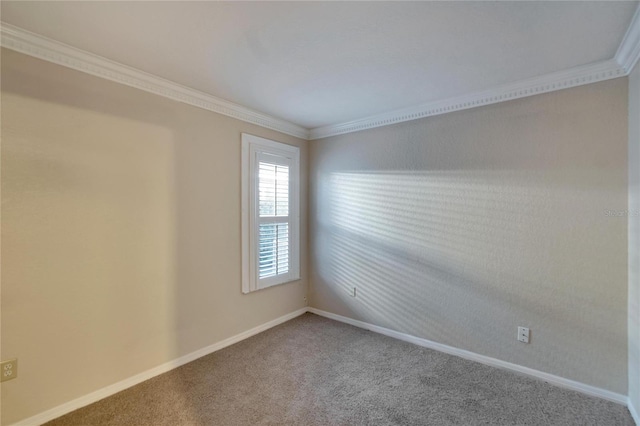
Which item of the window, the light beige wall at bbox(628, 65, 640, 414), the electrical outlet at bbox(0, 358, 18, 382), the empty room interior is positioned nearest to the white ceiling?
the empty room interior

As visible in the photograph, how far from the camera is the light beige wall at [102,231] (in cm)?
175

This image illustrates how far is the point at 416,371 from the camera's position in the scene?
7.91ft

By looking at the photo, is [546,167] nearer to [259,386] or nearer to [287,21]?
[287,21]

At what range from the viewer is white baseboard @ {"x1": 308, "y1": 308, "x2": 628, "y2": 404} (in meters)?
2.05

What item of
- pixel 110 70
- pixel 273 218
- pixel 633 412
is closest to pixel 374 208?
pixel 273 218

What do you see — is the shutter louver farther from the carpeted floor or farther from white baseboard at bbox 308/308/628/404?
white baseboard at bbox 308/308/628/404

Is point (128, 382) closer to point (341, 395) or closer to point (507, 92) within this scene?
point (341, 395)

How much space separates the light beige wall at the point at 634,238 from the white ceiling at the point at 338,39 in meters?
→ 0.34

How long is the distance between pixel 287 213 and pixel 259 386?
1.80 meters

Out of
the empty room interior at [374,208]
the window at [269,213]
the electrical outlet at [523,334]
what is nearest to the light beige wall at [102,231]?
the empty room interior at [374,208]

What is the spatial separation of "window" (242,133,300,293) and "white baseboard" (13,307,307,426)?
0.46 metres

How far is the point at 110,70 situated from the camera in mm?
2072

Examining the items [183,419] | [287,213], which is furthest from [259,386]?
[287,213]

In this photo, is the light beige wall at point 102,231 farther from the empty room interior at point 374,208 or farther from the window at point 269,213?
the window at point 269,213
